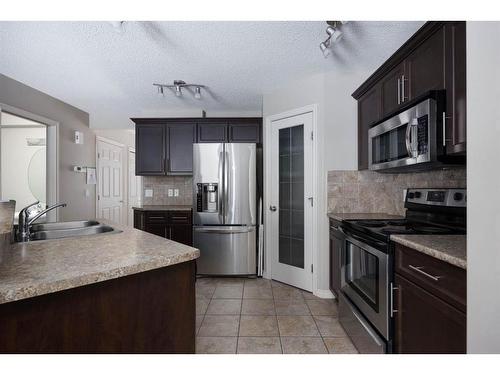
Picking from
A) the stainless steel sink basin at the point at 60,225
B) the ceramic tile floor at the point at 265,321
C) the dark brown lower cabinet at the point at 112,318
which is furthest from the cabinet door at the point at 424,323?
the stainless steel sink basin at the point at 60,225

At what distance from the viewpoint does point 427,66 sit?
1.64 m

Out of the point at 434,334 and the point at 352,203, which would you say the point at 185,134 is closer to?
the point at 352,203

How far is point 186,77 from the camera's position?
9.66 ft

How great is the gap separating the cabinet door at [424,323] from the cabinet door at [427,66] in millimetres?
1136

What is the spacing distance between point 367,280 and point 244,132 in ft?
8.29

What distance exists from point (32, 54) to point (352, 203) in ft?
10.9

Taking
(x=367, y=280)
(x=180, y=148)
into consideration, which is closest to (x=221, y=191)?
(x=180, y=148)

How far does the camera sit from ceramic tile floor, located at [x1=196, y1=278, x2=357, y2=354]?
6.07 feet

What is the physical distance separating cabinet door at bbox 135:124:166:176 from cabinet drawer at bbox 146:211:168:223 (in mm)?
658

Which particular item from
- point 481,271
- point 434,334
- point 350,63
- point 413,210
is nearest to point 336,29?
point 350,63

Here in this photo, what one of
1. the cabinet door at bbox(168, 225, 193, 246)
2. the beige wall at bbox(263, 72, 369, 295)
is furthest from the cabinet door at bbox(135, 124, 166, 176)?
the beige wall at bbox(263, 72, 369, 295)

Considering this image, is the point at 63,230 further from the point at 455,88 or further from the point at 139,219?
the point at 455,88

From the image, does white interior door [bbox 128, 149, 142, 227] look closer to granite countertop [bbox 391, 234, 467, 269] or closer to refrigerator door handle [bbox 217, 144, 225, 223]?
refrigerator door handle [bbox 217, 144, 225, 223]

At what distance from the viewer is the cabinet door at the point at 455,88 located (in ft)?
4.44
